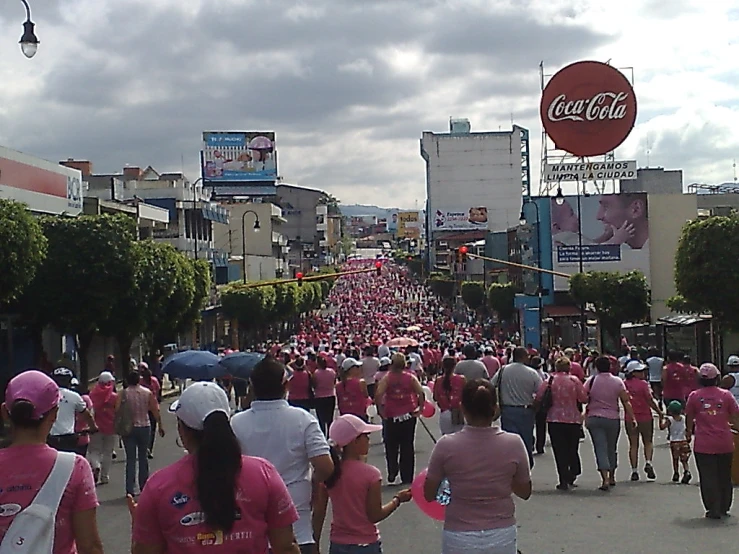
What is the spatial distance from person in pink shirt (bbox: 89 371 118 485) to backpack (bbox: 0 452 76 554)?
31.9 ft

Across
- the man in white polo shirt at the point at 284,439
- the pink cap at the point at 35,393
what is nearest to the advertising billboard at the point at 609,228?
the man in white polo shirt at the point at 284,439

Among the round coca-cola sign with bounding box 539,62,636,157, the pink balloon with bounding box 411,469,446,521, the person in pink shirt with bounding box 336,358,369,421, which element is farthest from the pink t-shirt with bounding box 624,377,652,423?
the round coca-cola sign with bounding box 539,62,636,157

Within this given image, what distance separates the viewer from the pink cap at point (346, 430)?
596 cm

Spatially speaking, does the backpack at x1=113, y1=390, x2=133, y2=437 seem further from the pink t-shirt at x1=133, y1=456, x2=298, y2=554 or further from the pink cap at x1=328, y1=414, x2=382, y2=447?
the pink t-shirt at x1=133, y1=456, x2=298, y2=554

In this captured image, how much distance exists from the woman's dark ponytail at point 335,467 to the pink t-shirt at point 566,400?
6511mm

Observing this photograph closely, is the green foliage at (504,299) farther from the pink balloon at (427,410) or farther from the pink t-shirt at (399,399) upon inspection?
the pink t-shirt at (399,399)

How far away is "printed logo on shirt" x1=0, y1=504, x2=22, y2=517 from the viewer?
4.38m

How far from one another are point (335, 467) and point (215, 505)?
6.84 ft

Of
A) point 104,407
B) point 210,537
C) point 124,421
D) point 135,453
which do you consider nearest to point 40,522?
point 210,537

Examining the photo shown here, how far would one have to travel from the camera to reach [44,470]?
176 inches

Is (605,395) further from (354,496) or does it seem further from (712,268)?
(712,268)

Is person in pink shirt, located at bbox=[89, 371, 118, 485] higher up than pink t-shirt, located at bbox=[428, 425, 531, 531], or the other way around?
pink t-shirt, located at bbox=[428, 425, 531, 531]

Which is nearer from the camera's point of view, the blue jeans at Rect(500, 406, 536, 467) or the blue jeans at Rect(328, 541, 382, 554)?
the blue jeans at Rect(328, 541, 382, 554)

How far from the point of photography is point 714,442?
396 inches
